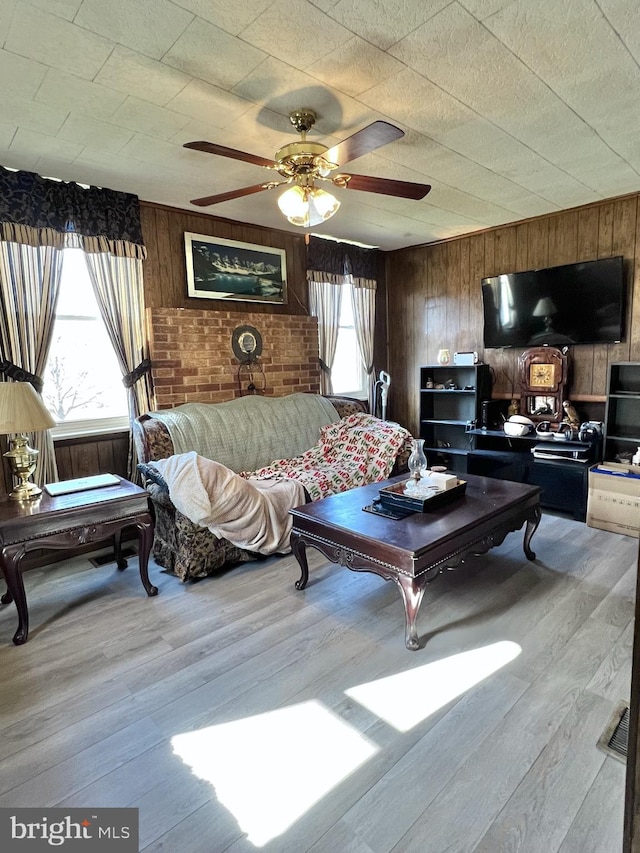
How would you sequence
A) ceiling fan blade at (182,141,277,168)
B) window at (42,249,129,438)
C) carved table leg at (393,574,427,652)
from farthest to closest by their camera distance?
window at (42,249,129,438), carved table leg at (393,574,427,652), ceiling fan blade at (182,141,277,168)

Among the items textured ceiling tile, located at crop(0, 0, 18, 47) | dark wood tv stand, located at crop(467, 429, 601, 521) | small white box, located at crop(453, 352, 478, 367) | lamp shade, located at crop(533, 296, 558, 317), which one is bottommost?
dark wood tv stand, located at crop(467, 429, 601, 521)

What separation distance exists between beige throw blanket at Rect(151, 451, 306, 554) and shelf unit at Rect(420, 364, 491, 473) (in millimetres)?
2222

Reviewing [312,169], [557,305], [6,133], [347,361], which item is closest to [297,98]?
[312,169]

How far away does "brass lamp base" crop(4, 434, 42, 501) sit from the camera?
2535 millimetres

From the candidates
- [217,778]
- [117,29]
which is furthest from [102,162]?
[217,778]

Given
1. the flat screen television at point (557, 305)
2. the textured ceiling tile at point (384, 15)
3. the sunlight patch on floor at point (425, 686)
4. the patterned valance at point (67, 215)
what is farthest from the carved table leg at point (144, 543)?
the flat screen television at point (557, 305)

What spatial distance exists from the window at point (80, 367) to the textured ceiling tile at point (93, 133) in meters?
0.88

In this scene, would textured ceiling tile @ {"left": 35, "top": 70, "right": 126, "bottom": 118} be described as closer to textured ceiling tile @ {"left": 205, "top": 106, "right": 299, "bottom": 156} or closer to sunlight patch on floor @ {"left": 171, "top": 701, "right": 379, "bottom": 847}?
textured ceiling tile @ {"left": 205, "top": 106, "right": 299, "bottom": 156}

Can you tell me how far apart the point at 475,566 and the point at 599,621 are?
74 centimetres

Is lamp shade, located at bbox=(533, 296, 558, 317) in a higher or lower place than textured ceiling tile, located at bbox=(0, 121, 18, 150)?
lower

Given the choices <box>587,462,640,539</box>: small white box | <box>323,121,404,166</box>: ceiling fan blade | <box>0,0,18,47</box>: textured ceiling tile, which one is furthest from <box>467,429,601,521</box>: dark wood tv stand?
<box>0,0,18,47</box>: textured ceiling tile

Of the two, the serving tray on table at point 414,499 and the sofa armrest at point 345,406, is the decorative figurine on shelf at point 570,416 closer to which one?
the sofa armrest at point 345,406

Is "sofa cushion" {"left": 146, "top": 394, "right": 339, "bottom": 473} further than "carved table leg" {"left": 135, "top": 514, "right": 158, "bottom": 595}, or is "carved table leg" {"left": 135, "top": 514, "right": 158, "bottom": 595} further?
"sofa cushion" {"left": 146, "top": 394, "right": 339, "bottom": 473}

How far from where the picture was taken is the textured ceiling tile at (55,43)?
1.66 metres
